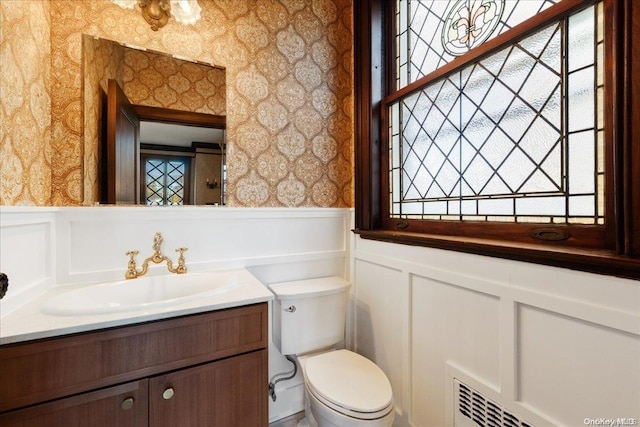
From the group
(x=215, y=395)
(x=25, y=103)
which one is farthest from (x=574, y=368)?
(x=25, y=103)

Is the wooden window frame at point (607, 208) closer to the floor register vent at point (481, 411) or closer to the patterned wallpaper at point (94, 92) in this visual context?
the floor register vent at point (481, 411)

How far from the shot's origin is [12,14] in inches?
39.2

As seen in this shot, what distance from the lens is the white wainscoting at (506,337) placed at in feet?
2.39

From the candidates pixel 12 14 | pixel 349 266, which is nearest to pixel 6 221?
pixel 12 14

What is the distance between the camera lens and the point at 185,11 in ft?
4.57

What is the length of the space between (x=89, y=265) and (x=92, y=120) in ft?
2.19

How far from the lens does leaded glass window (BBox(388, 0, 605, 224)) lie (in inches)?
34.4

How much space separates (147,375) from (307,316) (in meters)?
0.74

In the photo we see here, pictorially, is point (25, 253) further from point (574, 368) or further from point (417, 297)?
point (574, 368)

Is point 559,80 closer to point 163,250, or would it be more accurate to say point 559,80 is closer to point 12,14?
point 163,250
